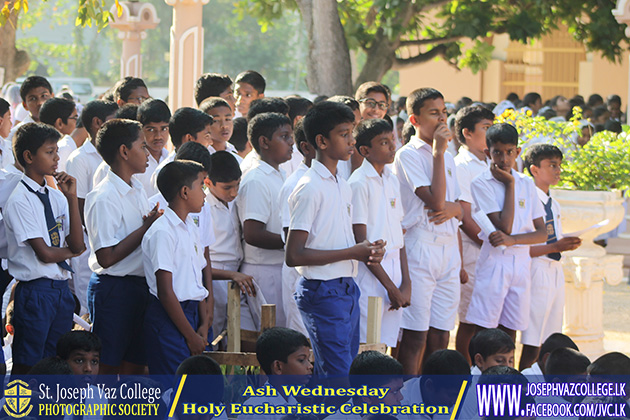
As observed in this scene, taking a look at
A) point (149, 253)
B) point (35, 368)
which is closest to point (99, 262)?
point (149, 253)

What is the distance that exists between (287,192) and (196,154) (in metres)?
0.50

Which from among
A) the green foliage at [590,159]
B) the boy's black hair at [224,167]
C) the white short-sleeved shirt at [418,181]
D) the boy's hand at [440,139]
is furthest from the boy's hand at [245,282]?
the green foliage at [590,159]

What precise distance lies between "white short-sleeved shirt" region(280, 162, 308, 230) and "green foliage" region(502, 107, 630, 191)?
244 centimetres

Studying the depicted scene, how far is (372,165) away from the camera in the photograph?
511cm

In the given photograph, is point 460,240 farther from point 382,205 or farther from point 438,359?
point 438,359

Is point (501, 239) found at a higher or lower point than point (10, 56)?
lower

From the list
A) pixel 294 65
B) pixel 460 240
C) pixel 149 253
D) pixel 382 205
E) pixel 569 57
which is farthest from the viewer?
pixel 294 65

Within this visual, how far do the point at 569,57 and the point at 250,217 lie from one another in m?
17.3

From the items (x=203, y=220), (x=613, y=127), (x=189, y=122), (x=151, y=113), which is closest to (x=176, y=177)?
(x=203, y=220)

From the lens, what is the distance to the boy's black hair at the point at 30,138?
4.58m

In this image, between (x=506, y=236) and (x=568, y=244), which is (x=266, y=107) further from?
(x=568, y=244)

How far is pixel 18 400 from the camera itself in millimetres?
3799

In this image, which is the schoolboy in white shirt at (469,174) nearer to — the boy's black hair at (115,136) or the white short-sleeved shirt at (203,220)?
the white short-sleeved shirt at (203,220)

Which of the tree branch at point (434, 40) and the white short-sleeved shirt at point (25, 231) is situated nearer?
the white short-sleeved shirt at point (25, 231)
